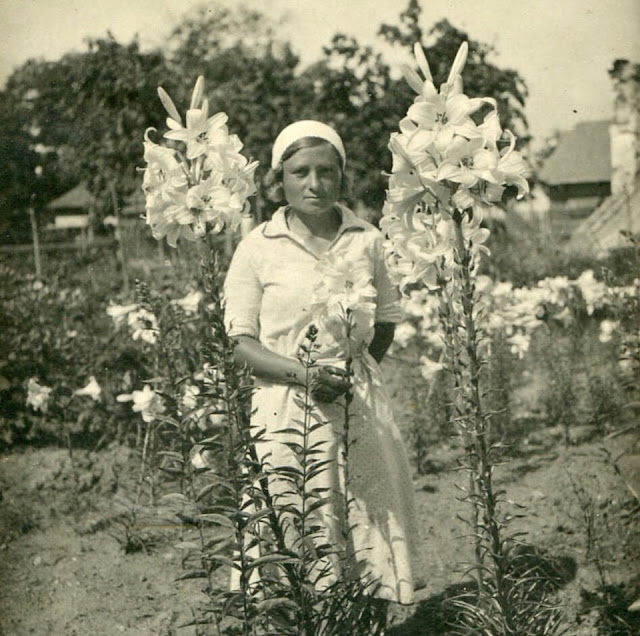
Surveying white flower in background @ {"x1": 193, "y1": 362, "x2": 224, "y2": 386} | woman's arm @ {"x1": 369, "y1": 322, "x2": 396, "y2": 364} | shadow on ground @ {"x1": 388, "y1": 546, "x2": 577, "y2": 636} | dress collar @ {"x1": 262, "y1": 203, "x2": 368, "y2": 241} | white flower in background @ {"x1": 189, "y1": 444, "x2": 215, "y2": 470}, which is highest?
dress collar @ {"x1": 262, "y1": 203, "x2": 368, "y2": 241}

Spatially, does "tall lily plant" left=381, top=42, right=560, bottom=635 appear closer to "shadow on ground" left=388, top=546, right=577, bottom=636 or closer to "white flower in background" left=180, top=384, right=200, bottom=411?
"shadow on ground" left=388, top=546, right=577, bottom=636

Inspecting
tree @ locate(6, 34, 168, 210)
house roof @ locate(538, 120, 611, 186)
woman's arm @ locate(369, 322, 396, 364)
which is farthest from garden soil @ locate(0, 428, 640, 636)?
house roof @ locate(538, 120, 611, 186)

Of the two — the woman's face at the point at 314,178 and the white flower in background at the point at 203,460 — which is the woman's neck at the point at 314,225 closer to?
the woman's face at the point at 314,178

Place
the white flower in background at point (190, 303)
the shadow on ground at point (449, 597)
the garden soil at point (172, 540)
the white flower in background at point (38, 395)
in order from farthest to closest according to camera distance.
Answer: the white flower in background at point (38, 395)
the white flower in background at point (190, 303)
the garden soil at point (172, 540)
the shadow on ground at point (449, 597)

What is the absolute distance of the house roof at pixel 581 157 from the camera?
130ft

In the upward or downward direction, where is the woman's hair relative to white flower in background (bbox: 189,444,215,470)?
upward

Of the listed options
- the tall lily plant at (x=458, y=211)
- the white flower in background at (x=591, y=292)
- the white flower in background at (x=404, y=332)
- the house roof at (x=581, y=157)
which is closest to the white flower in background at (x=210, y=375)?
the tall lily plant at (x=458, y=211)

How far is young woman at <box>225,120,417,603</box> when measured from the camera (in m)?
2.88

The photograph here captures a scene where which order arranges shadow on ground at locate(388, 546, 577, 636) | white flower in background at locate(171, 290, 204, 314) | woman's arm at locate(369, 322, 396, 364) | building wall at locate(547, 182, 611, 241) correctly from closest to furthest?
woman's arm at locate(369, 322, 396, 364), shadow on ground at locate(388, 546, 577, 636), white flower in background at locate(171, 290, 204, 314), building wall at locate(547, 182, 611, 241)

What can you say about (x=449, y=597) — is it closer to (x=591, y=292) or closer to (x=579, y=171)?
(x=591, y=292)

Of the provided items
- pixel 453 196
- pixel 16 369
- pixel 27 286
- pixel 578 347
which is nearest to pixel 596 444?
pixel 578 347

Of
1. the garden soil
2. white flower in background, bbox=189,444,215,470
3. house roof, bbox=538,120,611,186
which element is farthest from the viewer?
house roof, bbox=538,120,611,186

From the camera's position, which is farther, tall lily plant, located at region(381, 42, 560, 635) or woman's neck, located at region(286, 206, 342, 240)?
woman's neck, located at region(286, 206, 342, 240)

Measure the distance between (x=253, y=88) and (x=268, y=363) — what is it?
768 cm
